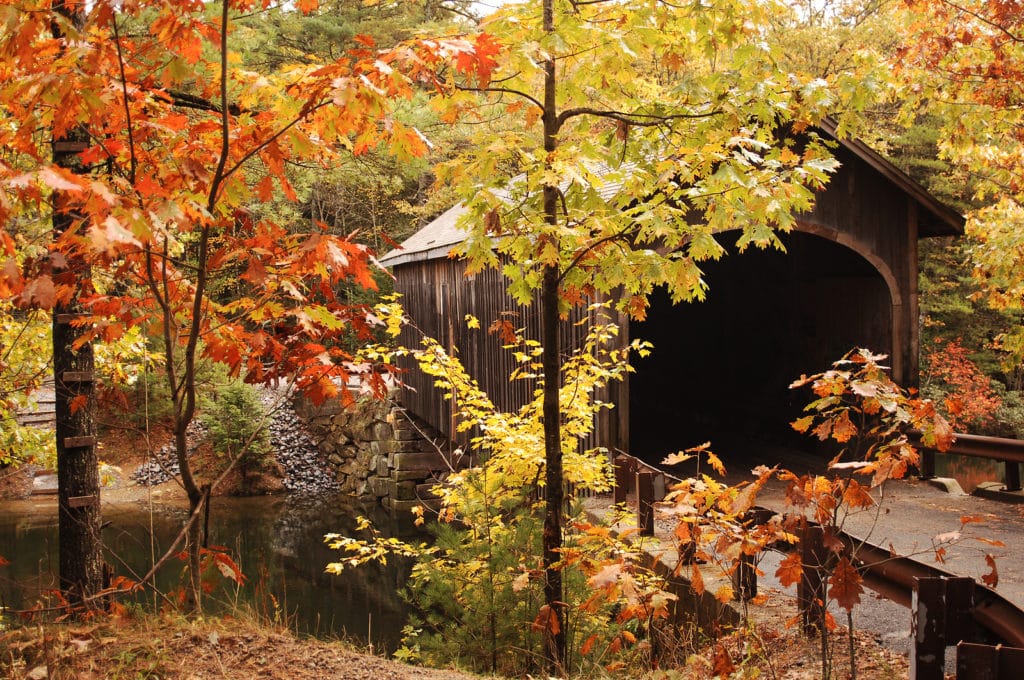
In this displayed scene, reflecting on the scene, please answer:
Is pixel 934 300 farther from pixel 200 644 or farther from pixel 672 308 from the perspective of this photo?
pixel 200 644

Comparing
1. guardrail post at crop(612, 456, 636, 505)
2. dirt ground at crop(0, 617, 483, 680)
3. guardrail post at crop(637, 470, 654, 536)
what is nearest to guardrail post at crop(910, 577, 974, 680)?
dirt ground at crop(0, 617, 483, 680)

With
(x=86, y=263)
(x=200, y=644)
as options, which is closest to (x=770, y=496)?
(x=200, y=644)

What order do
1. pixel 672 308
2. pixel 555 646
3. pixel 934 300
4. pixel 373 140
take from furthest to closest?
pixel 934 300, pixel 672 308, pixel 555 646, pixel 373 140

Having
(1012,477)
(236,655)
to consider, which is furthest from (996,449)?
(236,655)

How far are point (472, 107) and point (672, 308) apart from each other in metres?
10.8

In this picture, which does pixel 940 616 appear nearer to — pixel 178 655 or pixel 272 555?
pixel 178 655

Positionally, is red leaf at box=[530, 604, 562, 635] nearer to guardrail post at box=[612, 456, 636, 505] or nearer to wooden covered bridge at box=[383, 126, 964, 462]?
guardrail post at box=[612, 456, 636, 505]

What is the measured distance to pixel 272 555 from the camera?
434 inches

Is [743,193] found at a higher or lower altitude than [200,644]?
higher

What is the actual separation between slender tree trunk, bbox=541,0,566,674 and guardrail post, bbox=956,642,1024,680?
186 cm

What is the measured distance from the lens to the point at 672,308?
14.4m

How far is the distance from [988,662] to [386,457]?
13662 millimetres

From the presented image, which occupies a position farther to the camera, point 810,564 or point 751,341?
point 751,341

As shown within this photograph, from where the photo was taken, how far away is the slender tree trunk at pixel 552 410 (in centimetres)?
413
